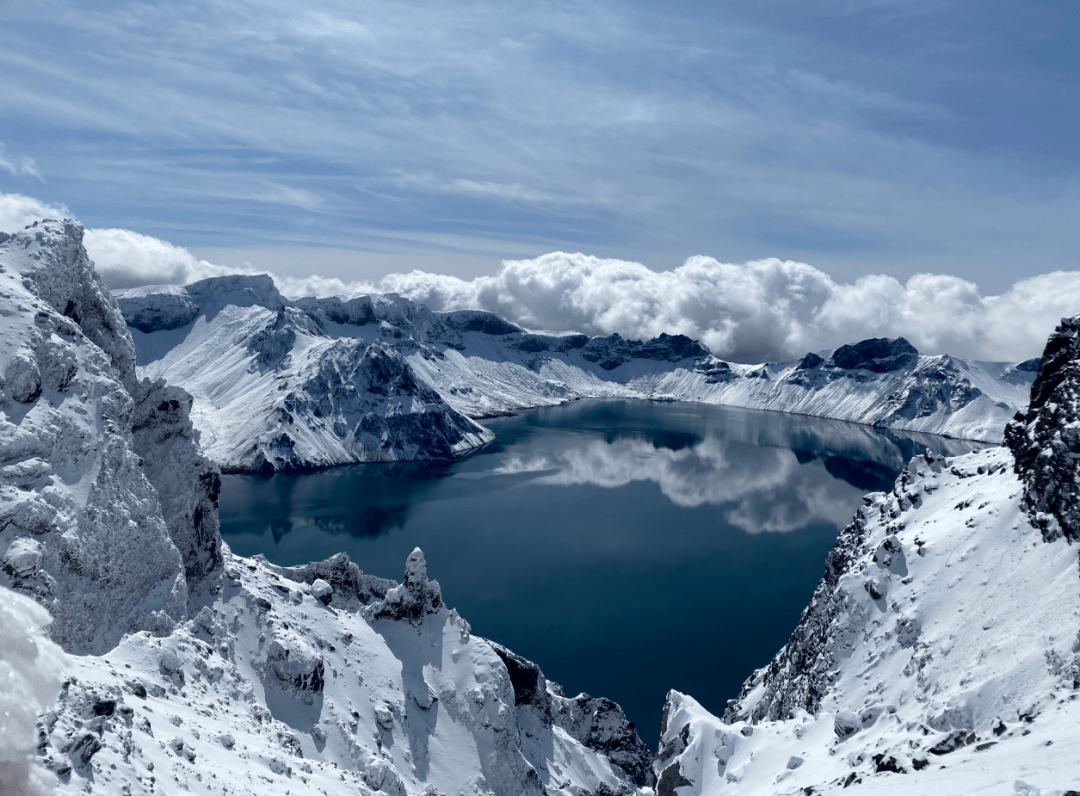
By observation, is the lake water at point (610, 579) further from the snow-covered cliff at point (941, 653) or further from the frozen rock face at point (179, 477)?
the frozen rock face at point (179, 477)

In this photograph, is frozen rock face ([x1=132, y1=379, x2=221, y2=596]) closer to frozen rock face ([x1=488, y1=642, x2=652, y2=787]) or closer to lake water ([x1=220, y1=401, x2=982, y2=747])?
frozen rock face ([x1=488, y1=642, x2=652, y2=787])

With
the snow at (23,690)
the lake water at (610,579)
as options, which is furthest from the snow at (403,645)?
the snow at (23,690)

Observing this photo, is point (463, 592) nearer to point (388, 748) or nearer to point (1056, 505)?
point (388, 748)

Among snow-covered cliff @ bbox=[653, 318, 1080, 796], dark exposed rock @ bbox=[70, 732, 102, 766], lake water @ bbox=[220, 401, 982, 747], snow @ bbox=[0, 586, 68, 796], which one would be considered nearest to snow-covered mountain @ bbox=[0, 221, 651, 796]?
dark exposed rock @ bbox=[70, 732, 102, 766]

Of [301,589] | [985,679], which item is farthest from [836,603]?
[301,589]

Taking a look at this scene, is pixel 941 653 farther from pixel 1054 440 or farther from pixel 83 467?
pixel 83 467

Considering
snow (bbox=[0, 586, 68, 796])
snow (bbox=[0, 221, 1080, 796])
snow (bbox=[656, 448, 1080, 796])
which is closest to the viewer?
snow (bbox=[0, 586, 68, 796])
